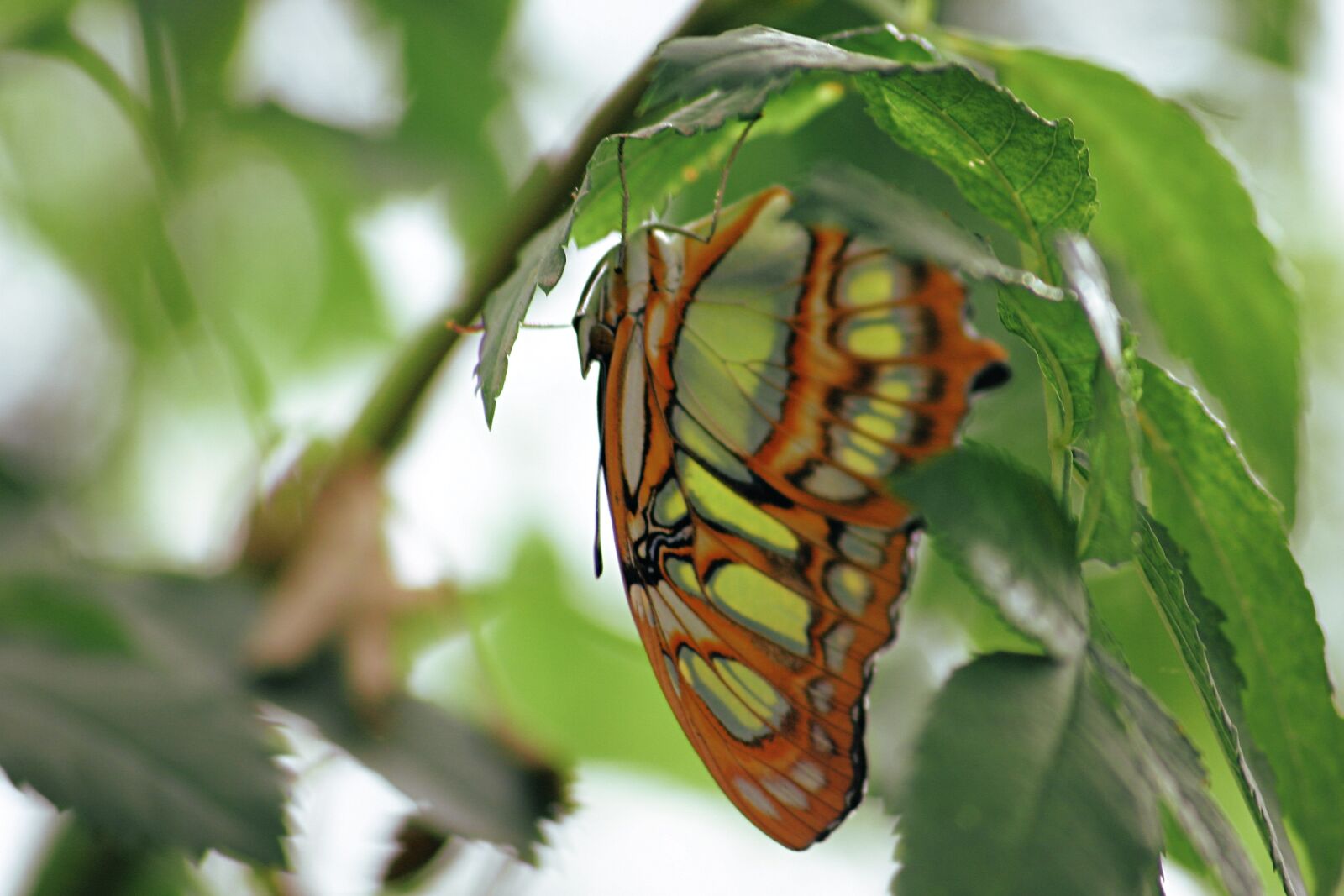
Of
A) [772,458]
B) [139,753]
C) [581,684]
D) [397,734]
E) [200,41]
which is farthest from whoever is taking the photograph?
[581,684]

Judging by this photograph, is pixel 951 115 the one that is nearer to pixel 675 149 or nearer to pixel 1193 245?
pixel 675 149

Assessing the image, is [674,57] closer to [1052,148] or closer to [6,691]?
[1052,148]

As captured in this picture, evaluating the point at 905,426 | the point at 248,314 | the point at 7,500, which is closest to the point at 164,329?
the point at 248,314

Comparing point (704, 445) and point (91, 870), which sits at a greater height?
point (704, 445)

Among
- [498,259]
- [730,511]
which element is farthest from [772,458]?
[498,259]

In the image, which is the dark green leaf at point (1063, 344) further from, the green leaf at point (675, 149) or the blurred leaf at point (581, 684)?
the blurred leaf at point (581, 684)
